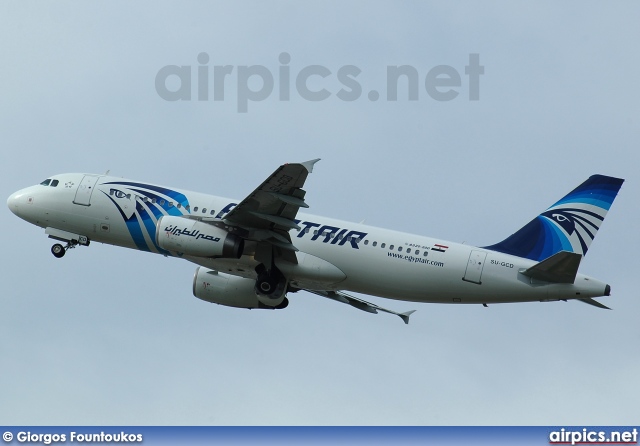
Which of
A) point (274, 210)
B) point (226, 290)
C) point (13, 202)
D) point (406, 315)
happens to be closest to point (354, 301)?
point (406, 315)

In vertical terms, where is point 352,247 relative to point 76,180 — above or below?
below

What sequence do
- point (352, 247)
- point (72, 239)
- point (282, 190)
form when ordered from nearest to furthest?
point (282, 190)
point (352, 247)
point (72, 239)

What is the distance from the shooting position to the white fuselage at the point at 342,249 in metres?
44.8

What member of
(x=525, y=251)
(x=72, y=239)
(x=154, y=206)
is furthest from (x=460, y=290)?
(x=72, y=239)

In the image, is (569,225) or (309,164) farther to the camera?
(569,225)

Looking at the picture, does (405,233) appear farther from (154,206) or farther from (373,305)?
(154,206)

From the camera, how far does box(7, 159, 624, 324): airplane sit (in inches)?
1745

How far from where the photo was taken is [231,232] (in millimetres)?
45438

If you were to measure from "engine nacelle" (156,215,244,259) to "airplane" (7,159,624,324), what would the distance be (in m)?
0.04

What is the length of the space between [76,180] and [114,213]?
9.87 ft

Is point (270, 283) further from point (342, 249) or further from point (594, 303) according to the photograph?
point (594, 303)

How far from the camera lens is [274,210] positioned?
44750 millimetres

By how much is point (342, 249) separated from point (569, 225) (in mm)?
9662

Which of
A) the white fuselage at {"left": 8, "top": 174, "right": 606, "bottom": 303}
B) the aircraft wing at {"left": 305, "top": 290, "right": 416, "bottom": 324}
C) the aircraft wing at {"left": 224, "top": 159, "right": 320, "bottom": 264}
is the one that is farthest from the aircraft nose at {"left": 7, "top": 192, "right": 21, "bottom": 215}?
the aircraft wing at {"left": 305, "top": 290, "right": 416, "bottom": 324}
